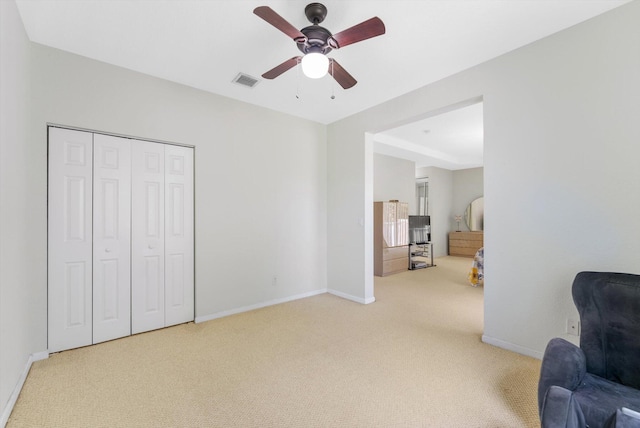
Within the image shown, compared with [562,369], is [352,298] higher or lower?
lower

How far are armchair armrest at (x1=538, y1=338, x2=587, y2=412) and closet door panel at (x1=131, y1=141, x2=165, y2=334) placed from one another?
3.44 meters

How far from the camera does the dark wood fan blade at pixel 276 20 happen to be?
5.41 ft

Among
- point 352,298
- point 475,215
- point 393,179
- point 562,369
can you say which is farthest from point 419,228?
point 562,369

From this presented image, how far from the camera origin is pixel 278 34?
2404mm

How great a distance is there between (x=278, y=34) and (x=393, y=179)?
544 cm

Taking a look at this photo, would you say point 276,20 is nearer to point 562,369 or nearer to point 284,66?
point 284,66

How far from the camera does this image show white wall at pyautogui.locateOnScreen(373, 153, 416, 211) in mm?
6902

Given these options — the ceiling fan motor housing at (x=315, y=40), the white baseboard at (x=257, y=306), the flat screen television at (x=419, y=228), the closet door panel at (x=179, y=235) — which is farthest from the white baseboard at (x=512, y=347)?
the flat screen television at (x=419, y=228)

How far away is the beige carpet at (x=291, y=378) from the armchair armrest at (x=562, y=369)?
14.0 inches

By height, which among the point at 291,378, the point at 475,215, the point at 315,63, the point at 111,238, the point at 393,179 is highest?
the point at 315,63

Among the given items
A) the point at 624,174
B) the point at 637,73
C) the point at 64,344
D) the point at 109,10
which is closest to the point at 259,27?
the point at 109,10

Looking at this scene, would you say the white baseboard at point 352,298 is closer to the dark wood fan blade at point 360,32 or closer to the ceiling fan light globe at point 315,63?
the ceiling fan light globe at point 315,63

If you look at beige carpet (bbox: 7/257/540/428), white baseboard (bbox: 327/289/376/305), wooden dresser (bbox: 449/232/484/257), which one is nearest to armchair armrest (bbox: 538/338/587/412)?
beige carpet (bbox: 7/257/540/428)

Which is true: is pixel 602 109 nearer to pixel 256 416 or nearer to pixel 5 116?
pixel 256 416
